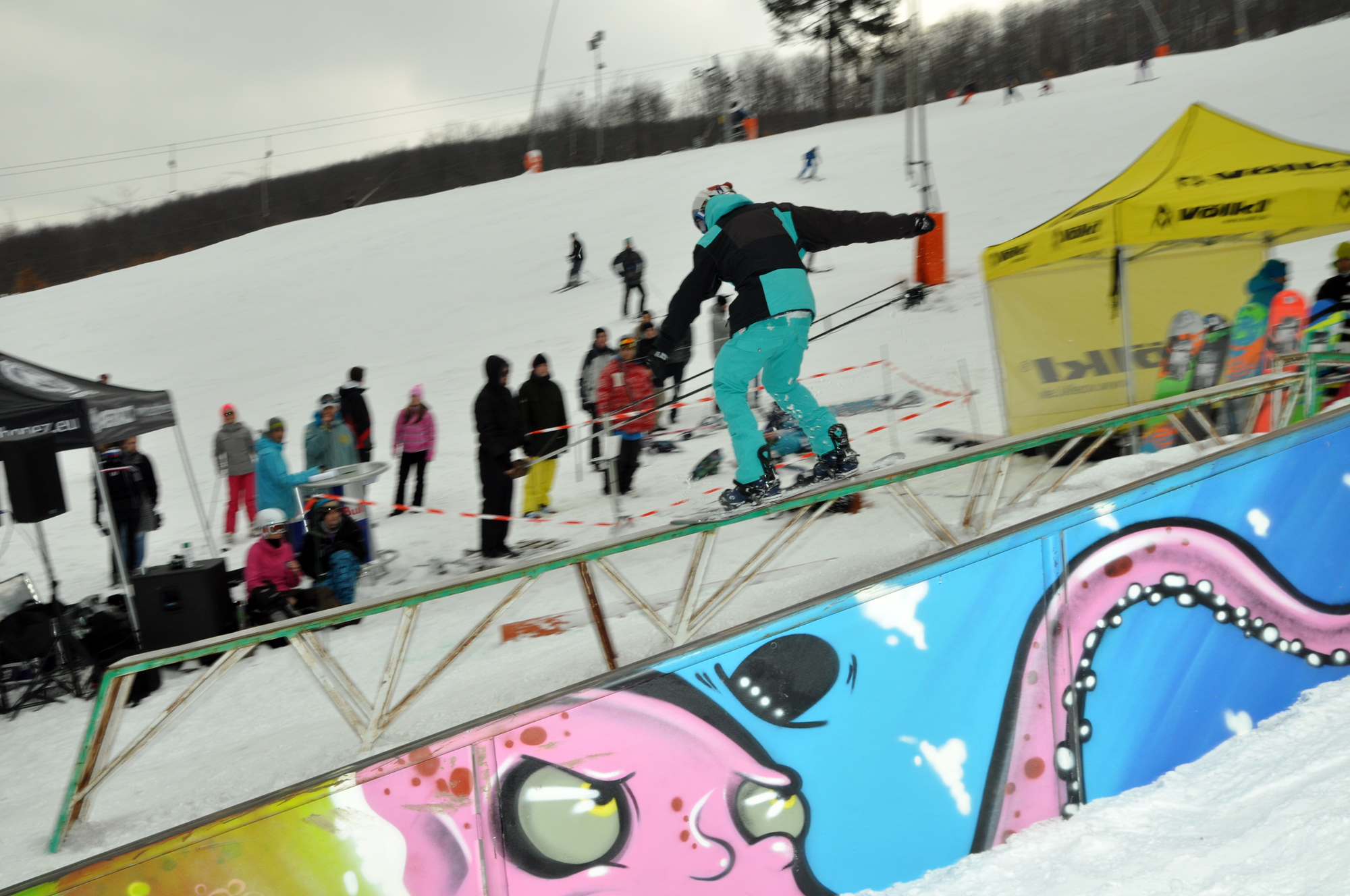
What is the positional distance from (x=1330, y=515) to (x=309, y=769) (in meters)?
4.90

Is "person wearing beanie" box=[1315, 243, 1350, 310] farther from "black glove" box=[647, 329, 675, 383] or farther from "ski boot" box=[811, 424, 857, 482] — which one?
"black glove" box=[647, 329, 675, 383]

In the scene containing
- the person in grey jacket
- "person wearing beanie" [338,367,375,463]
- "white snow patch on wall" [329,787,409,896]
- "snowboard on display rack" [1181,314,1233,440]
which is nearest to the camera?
"white snow patch on wall" [329,787,409,896]

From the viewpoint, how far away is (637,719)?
9.31 ft

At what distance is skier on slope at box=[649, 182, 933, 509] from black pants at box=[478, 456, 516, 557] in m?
3.44

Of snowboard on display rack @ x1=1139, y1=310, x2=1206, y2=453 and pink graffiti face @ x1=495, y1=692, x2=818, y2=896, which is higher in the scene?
snowboard on display rack @ x1=1139, y1=310, x2=1206, y2=453

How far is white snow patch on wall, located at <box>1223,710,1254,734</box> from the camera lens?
378 centimetres

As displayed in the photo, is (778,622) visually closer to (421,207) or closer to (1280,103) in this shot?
(1280,103)

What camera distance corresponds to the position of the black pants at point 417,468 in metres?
9.62

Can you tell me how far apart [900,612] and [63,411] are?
6.10 m

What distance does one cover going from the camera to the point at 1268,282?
696 centimetres

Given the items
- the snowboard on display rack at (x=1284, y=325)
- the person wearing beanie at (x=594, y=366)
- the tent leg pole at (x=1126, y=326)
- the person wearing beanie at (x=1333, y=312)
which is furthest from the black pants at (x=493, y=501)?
the person wearing beanie at (x=1333, y=312)

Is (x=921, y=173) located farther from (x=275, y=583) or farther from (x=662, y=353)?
(x=275, y=583)

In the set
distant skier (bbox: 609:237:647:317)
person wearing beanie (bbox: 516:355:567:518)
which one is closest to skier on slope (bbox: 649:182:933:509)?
person wearing beanie (bbox: 516:355:567:518)

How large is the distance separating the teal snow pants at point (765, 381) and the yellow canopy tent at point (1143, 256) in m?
3.41
